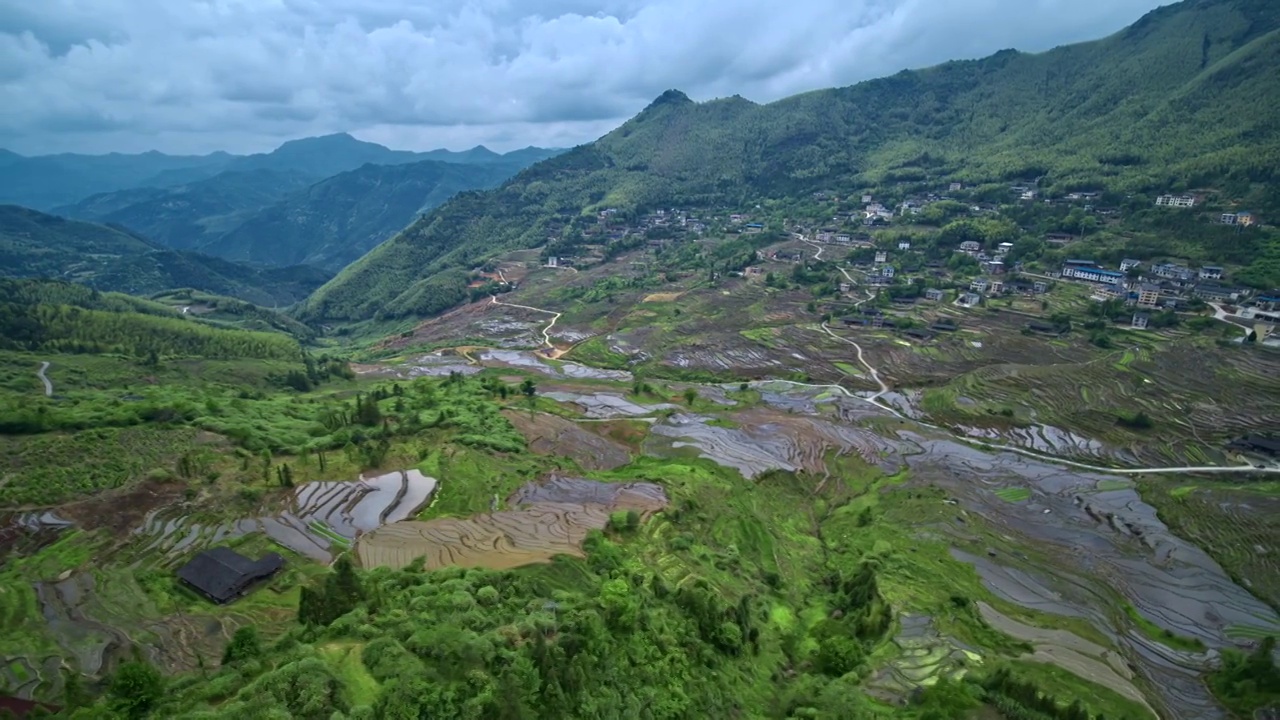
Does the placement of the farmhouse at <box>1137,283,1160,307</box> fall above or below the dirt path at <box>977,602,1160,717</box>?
above

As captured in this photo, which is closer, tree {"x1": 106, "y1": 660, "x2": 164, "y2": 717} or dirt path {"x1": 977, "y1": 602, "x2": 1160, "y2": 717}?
tree {"x1": 106, "y1": 660, "x2": 164, "y2": 717}

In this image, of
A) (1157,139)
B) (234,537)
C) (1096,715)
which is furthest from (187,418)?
(1157,139)

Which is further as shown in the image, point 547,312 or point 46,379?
point 547,312

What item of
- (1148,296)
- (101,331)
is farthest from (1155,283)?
(101,331)

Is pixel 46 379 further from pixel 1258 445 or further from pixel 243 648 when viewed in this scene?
pixel 1258 445

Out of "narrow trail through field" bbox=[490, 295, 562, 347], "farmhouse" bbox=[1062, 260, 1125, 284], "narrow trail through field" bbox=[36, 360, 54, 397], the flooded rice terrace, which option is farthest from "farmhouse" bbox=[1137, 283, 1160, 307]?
"narrow trail through field" bbox=[36, 360, 54, 397]

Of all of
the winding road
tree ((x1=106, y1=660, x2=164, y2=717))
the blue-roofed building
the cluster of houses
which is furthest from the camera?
the blue-roofed building

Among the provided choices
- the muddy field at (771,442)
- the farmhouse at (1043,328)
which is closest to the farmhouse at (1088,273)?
the farmhouse at (1043,328)

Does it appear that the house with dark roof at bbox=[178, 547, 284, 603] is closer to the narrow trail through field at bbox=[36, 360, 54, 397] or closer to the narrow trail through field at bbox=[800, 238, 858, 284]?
the narrow trail through field at bbox=[36, 360, 54, 397]
